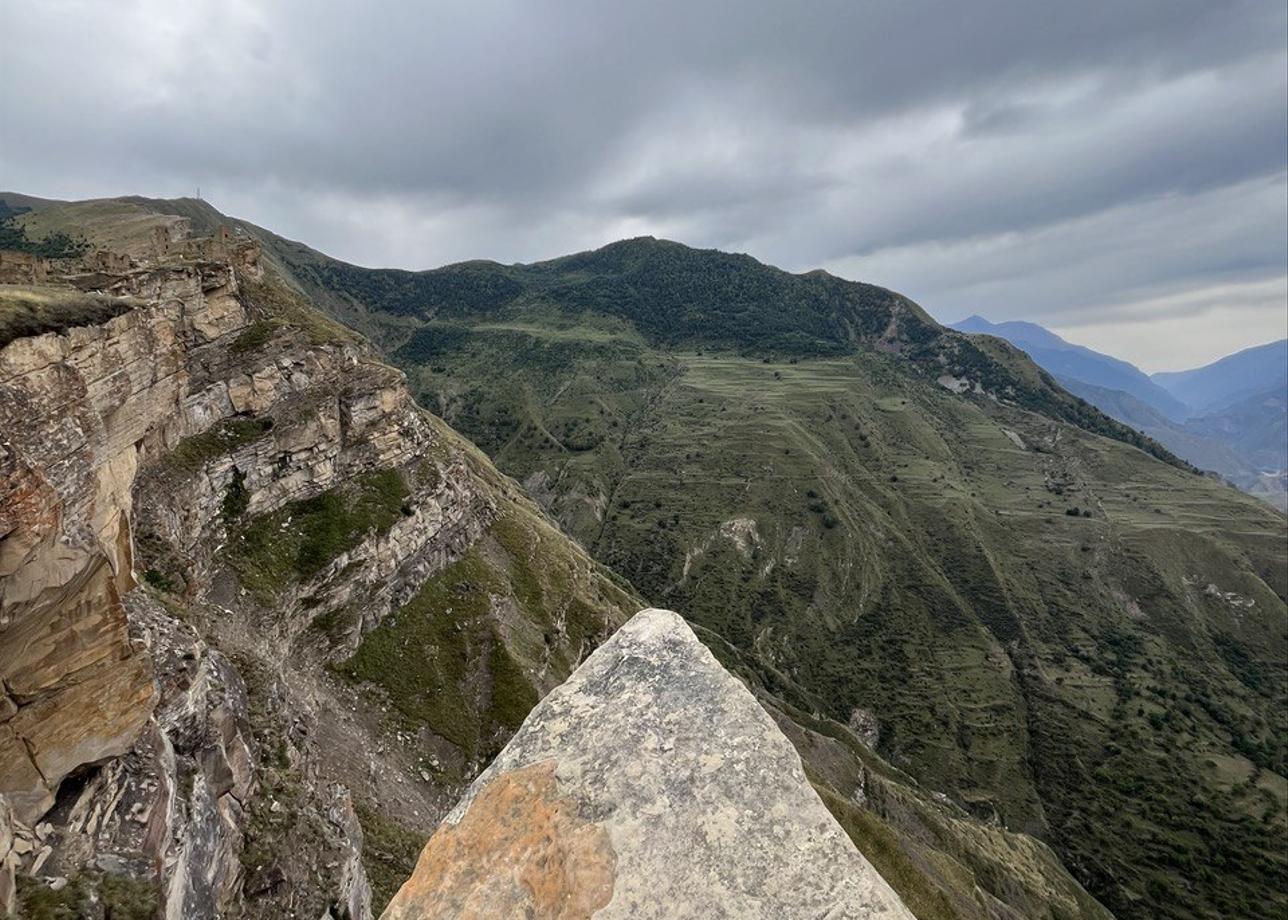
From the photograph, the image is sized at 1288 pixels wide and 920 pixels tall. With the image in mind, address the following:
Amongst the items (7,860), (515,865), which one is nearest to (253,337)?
(7,860)

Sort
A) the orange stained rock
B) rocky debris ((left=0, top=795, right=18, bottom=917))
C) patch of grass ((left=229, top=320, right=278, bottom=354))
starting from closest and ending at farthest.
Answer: the orange stained rock, rocky debris ((left=0, top=795, right=18, bottom=917)), patch of grass ((left=229, top=320, right=278, bottom=354))

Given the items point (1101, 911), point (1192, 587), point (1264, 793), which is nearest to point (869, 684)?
point (1101, 911)

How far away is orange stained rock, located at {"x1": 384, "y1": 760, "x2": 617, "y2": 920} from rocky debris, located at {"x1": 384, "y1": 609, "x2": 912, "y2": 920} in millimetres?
12

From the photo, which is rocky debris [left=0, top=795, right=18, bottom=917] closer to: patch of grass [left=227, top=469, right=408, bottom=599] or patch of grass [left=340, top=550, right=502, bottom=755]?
patch of grass [left=227, top=469, right=408, bottom=599]

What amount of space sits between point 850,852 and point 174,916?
18.9 meters

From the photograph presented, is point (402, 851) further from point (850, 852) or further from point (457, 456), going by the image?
point (457, 456)

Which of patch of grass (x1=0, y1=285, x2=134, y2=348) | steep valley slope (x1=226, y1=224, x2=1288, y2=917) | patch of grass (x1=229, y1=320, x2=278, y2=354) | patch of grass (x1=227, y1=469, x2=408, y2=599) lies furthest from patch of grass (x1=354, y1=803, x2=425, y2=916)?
steep valley slope (x1=226, y1=224, x2=1288, y2=917)

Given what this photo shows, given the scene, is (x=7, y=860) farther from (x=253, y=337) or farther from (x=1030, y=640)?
(x=1030, y=640)

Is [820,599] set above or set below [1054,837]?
above

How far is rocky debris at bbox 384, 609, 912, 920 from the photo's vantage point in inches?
Result: 213

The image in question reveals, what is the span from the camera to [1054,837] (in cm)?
11700

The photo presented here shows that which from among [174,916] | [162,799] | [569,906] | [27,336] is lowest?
[174,916]

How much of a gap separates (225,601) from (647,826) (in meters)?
43.8

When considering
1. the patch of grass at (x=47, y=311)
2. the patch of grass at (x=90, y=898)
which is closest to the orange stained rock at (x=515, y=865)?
the patch of grass at (x=90, y=898)
